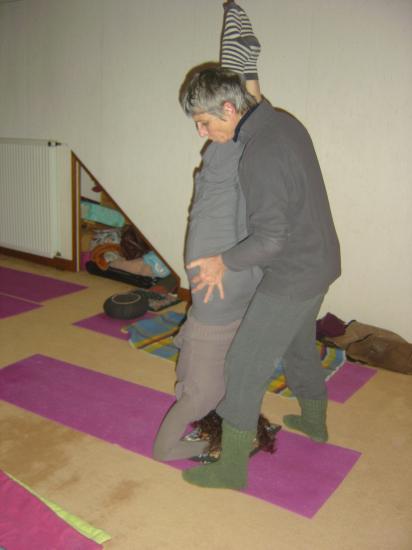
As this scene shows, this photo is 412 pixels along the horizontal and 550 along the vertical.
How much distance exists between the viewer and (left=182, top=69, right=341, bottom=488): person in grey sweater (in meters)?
1.64

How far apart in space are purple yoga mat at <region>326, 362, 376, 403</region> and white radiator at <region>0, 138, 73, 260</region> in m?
2.62

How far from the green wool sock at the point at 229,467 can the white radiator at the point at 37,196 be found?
10.0 feet

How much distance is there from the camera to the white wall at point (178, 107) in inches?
123

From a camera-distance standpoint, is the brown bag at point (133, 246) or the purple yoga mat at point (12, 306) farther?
the brown bag at point (133, 246)

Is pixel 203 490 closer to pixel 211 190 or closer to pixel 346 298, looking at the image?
pixel 211 190

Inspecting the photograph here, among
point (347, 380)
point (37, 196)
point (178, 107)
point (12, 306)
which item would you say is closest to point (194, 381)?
point (347, 380)

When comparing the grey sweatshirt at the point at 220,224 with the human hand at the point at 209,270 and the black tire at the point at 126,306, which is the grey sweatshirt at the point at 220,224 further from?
the black tire at the point at 126,306

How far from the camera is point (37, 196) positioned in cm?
479

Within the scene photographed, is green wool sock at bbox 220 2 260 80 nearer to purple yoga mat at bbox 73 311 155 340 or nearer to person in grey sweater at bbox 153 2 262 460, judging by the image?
person in grey sweater at bbox 153 2 262 460

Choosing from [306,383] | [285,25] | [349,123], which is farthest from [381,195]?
[306,383]

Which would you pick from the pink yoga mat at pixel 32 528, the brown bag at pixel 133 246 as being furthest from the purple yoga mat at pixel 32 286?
the pink yoga mat at pixel 32 528

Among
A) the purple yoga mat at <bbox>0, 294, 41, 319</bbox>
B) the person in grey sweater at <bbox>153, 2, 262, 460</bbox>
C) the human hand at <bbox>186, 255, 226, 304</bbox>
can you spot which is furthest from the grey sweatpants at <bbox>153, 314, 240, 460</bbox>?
the purple yoga mat at <bbox>0, 294, 41, 319</bbox>

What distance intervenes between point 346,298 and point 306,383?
137 cm

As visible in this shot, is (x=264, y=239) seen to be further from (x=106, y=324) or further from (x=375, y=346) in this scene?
(x=106, y=324)
